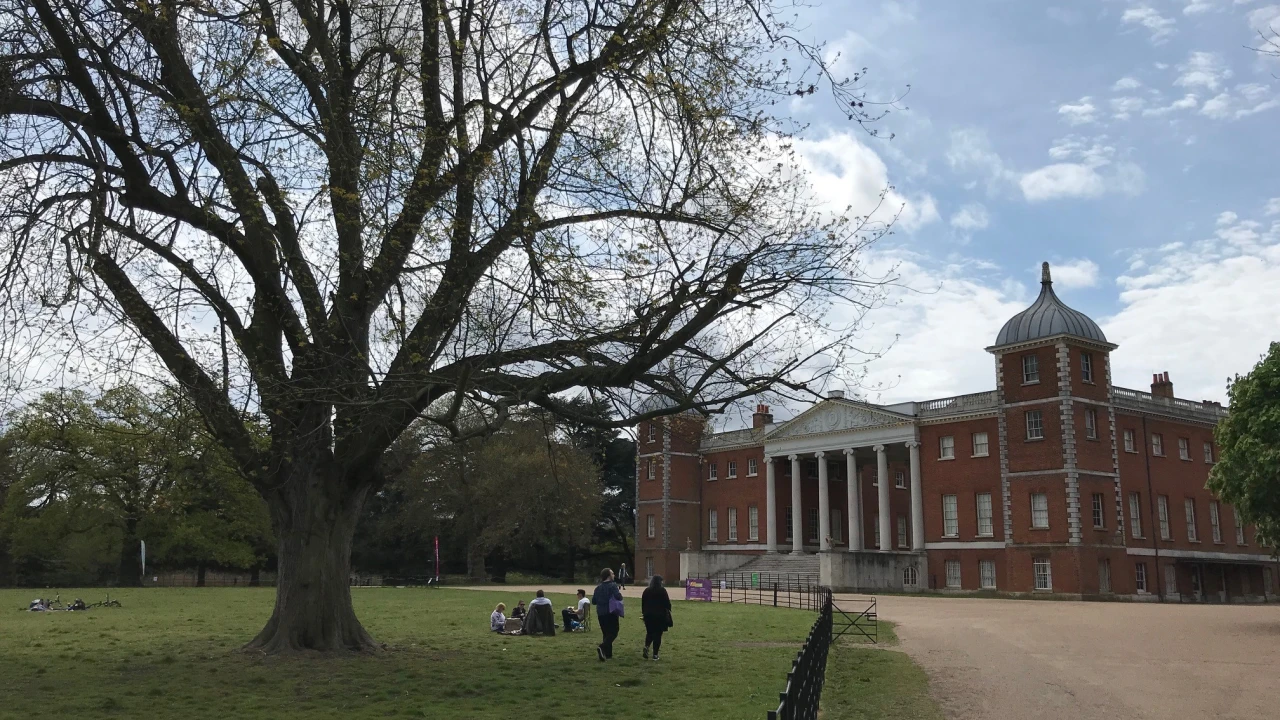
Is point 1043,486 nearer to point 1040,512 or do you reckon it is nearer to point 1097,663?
point 1040,512

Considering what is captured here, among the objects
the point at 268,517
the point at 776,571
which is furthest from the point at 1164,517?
the point at 268,517

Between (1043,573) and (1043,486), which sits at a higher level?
(1043,486)

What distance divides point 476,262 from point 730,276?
11.4 feet

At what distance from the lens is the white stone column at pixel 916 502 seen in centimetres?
5300

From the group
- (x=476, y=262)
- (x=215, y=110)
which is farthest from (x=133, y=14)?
(x=476, y=262)

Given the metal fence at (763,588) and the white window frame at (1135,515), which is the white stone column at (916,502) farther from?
the white window frame at (1135,515)

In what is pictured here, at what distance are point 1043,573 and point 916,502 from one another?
811 cm

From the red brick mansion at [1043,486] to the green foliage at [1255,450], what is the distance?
20208mm

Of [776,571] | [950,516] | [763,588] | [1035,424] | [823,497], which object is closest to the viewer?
[1035,424]

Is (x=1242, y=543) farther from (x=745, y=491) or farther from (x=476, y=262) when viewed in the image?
(x=476, y=262)

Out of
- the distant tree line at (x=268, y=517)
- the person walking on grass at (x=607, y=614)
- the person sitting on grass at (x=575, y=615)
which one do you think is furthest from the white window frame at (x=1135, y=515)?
the person walking on grass at (x=607, y=614)

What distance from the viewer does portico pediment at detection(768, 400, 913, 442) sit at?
5598 cm

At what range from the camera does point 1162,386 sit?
5394cm

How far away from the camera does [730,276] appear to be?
12414 mm
